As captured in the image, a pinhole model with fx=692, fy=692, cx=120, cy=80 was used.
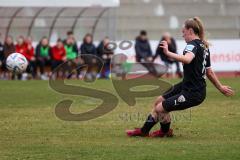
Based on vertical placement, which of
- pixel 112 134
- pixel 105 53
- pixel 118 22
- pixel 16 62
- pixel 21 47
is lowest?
pixel 112 134

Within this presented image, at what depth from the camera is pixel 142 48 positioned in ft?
90.0

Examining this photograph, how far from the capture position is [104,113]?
1384 cm

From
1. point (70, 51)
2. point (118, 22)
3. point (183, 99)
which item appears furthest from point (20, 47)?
point (183, 99)

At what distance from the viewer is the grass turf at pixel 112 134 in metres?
8.82

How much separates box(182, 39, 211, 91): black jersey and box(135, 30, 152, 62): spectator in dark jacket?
1713 centimetres

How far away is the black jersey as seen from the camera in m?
9.94

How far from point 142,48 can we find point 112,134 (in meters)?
16.8

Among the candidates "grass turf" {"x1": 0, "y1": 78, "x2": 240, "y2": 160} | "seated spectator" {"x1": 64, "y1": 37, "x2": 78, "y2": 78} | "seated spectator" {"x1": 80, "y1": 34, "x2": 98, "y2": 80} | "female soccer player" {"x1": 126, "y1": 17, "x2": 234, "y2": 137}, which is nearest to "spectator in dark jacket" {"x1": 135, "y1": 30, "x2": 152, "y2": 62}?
"seated spectator" {"x1": 80, "y1": 34, "x2": 98, "y2": 80}

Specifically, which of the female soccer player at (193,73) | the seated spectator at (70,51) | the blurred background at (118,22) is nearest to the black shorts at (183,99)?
the female soccer player at (193,73)

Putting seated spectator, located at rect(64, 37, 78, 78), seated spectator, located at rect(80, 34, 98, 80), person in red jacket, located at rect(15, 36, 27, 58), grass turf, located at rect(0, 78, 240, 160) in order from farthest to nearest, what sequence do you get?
seated spectator, located at rect(64, 37, 78, 78) → seated spectator, located at rect(80, 34, 98, 80) → person in red jacket, located at rect(15, 36, 27, 58) → grass turf, located at rect(0, 78, 240, 160)

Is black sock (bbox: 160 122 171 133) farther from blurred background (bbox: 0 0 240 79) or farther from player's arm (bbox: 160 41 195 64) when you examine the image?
blurred background (bbox: 0 0 240 79)

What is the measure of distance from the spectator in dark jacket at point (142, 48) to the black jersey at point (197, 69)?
17.1 metres

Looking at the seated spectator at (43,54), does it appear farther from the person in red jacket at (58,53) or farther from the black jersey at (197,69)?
the black jersey at (197,69)

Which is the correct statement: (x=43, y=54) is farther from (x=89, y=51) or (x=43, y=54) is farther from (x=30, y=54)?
(x=89, y=51)
